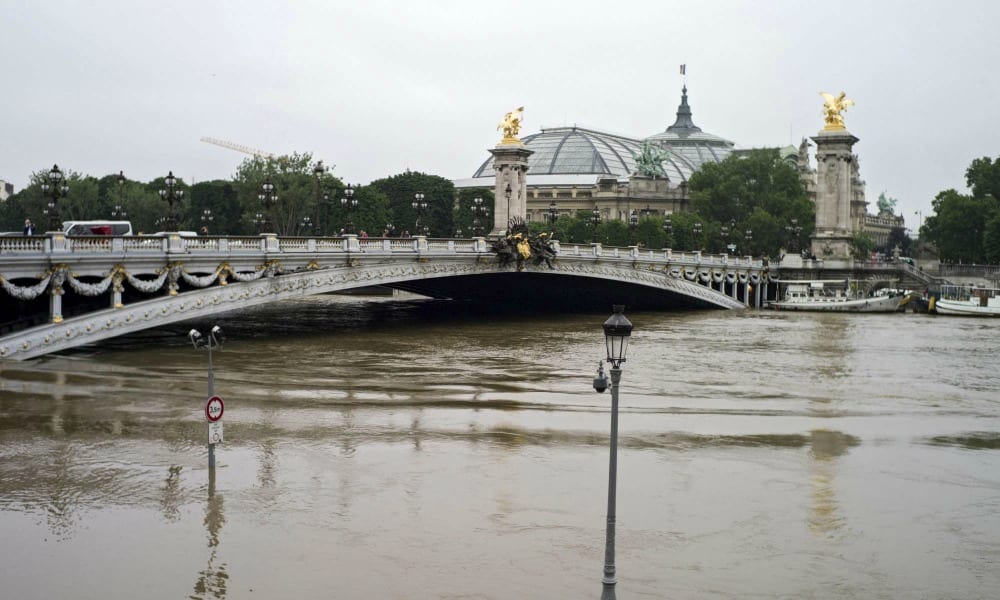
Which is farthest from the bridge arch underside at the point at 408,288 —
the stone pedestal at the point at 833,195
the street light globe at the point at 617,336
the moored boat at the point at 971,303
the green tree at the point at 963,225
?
the green tree at the point at 963,225

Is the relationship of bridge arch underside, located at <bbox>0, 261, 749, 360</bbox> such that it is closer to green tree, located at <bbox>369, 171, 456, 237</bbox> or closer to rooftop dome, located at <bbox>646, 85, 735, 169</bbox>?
green tree, located at <bbox>369, 171, 456, 237</bbox>

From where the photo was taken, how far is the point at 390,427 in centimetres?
2353

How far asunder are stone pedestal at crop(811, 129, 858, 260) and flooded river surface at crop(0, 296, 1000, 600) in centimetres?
5844

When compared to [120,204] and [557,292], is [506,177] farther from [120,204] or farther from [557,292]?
[120,204]

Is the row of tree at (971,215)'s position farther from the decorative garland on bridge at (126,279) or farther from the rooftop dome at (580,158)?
the decorative garland on bridge at (126,279)

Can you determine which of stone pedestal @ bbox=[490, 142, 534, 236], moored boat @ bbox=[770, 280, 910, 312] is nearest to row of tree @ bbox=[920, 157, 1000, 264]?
moored boat @ bbox=[770, 280, 910, 312]

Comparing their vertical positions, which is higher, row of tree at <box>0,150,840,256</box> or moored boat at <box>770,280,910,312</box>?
row of tree at <box>0,150,840,256</box>

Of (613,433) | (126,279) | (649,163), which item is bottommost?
(613,433)

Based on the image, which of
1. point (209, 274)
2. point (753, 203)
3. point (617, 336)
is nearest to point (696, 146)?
point (753, 203)

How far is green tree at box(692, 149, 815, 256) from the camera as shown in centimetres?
11069

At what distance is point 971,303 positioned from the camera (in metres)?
73.9

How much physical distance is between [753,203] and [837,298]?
39.1m

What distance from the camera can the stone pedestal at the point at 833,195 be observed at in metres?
Answer: 92.6

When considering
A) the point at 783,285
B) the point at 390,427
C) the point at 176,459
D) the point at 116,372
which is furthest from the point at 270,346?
the point at 783,285
